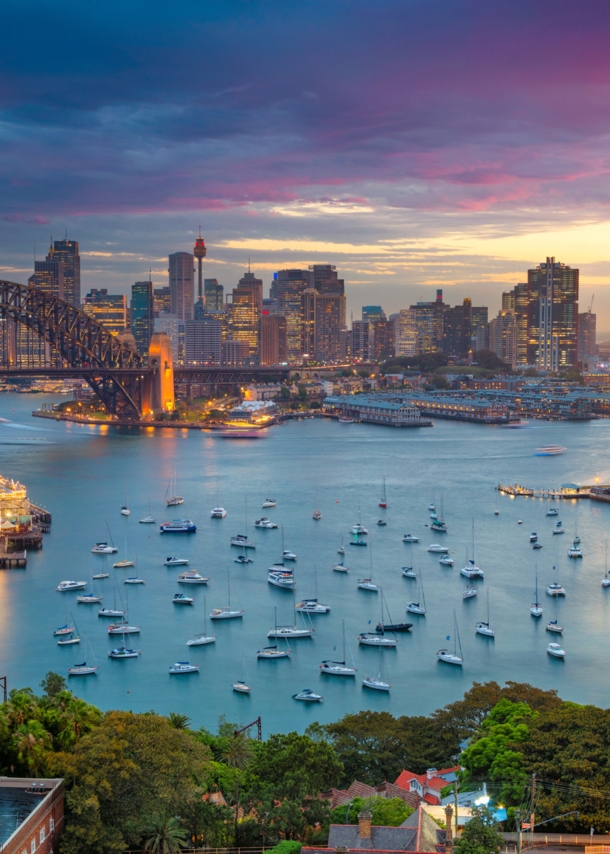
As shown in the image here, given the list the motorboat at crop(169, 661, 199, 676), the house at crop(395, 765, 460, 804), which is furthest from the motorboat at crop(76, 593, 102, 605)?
the house at crop(395, 765, 460, 804)

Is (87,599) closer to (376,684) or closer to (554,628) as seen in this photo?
(376,684)

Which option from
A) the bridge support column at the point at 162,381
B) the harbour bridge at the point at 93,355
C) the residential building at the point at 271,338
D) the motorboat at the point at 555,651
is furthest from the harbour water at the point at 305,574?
the residential building at the point at 271,338

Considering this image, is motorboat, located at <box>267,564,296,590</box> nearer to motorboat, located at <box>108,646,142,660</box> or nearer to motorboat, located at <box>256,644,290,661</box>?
motorboat, located at <box>256,644,290,661</box>

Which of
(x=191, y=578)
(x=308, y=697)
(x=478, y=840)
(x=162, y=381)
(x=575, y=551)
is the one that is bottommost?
(x=308, y=697)

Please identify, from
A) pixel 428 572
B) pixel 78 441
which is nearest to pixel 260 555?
pixel 428 572

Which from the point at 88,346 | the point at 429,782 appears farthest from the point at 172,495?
the point at 88,346

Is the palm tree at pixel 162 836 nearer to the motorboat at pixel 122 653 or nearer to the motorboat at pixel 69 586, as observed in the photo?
the motorboat at pixel 122 653
